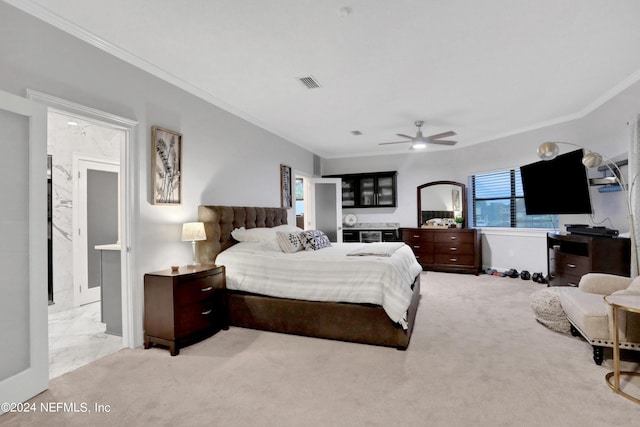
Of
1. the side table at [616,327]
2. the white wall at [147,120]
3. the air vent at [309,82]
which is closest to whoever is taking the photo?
the side table at [616,327]

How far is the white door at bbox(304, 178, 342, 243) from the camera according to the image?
6867mm

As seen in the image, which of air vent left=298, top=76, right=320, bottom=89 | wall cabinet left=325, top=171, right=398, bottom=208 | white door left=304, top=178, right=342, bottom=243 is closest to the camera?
air vent left=298, top=76, right=320, bottom=89

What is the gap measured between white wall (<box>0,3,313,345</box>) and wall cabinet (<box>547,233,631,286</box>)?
4352 mm

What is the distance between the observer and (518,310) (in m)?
4.00

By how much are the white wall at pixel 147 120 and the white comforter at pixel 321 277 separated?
2.33ft

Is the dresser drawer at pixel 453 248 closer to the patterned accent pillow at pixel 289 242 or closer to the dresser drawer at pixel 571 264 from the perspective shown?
the dresser drawer at pixel 571 264

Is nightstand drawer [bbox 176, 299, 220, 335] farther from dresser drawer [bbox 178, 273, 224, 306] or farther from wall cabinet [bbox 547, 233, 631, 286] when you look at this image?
wall cabinet [bbox 547, 233, 631, 286]

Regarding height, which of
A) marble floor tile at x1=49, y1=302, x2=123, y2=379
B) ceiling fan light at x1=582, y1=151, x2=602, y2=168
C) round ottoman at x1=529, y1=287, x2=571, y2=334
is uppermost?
ceiling fan light at x1=582, y1=151, x2=602, y2=168

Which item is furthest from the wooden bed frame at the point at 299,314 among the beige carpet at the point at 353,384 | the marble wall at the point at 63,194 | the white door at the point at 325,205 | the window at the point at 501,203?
the window at the point at 501,203

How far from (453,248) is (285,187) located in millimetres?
3527

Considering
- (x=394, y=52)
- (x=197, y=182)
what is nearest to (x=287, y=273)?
(x=197, y=182)

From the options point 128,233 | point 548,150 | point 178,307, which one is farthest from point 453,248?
point 128,233

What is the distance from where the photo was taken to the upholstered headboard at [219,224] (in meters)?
3.74

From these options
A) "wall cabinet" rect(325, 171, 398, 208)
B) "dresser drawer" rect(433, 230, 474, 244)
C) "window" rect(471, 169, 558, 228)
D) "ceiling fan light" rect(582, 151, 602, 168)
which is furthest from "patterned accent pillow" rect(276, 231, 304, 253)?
"window" rect(471, 169, 558, 228)
